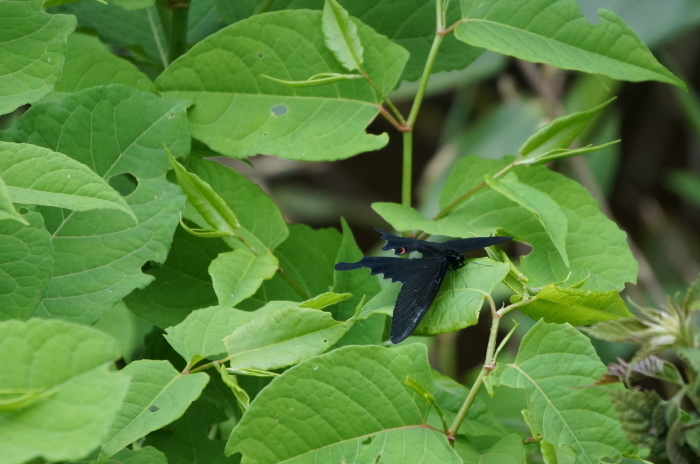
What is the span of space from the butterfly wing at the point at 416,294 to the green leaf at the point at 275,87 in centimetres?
10

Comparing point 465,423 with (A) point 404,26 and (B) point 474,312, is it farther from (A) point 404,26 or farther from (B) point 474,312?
(A) point 404,26

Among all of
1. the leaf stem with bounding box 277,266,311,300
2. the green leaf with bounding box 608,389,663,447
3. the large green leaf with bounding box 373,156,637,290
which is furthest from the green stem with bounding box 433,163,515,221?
the green leaf with bounding box 608,389,663,447

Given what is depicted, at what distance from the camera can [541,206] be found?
52 centimetres

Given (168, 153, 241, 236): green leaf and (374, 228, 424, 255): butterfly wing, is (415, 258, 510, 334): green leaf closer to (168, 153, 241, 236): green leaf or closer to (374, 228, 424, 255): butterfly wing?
(374, 228, 424, 255): butterfly wing

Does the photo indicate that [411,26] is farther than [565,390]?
Yes

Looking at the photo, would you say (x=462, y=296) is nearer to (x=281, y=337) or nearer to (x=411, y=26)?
(x=281, y=337)

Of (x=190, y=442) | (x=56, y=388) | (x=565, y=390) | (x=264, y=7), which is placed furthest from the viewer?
(x=264, y=7)

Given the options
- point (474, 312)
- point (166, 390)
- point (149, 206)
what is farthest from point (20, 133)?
point (474, 312)

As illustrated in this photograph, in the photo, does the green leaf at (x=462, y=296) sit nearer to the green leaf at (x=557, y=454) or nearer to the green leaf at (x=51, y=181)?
the green leaf at (x=557, y=454)

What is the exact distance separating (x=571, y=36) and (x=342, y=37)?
17 centimetres

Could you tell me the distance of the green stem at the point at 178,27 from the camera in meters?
0.66

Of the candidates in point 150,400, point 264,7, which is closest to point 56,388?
point 150,400

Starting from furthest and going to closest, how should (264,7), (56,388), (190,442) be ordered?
(264,7) < (190,442) < (56,388)

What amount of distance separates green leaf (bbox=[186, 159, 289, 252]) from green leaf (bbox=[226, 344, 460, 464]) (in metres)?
0.17
